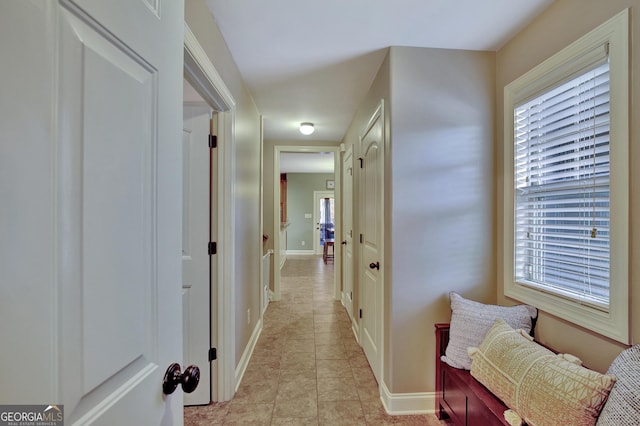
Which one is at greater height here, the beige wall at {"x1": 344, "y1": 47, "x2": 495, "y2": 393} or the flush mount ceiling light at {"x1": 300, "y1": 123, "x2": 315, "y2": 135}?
the flush mount ceiling light at {"x1": 300, "y1": 123, "x2": 315, "y2": 135}

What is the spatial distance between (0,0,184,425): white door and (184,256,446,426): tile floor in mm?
1364

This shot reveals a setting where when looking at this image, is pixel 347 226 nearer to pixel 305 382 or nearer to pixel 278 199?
pixel 278 199

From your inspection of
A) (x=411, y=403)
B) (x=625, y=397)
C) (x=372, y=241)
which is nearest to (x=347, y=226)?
(x=372, y=241)

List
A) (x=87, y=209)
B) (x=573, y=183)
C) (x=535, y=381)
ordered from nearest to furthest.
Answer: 1. (x=87, y=209)
2. (x=535, y=381)
3. (x=573, y=183)

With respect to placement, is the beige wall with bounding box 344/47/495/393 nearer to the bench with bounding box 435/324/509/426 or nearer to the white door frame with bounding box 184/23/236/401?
the bench with bounding box 435/324/509/426

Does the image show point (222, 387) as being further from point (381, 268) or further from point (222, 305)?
point (381, 268)

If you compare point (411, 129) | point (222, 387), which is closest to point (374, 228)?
point (411, 129)

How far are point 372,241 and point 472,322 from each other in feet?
3.08

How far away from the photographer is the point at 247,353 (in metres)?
2.46

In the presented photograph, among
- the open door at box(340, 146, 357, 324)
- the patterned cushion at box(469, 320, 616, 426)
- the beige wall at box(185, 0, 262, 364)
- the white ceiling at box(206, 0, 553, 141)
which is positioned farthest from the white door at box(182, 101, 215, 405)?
the open door at box(340, 146, 357, 324)

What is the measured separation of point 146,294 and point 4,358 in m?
0.26

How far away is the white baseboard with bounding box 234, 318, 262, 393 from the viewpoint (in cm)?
217

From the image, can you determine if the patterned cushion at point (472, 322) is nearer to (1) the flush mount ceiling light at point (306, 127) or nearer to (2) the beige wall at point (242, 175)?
(2) the beige wall at point (242, 175)

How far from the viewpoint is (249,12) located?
157cm
